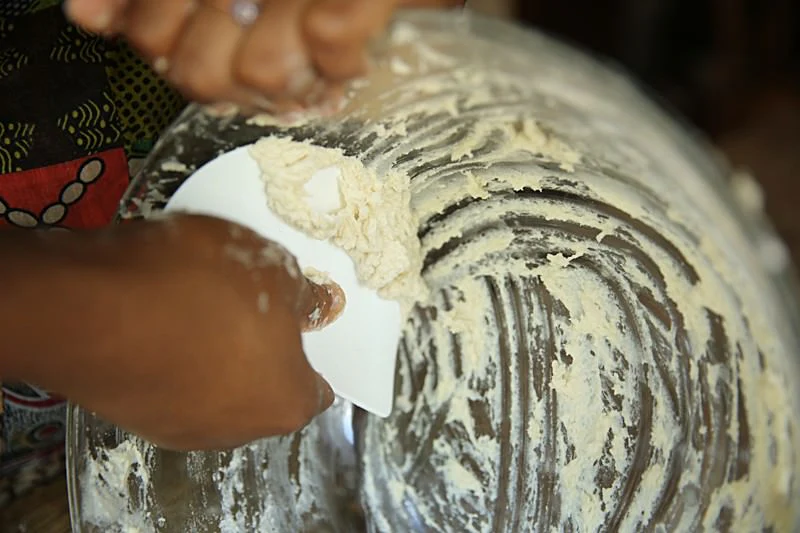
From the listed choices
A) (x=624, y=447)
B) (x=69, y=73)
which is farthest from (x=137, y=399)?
(x=624, y=447)

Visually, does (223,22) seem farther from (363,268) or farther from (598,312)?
(598,312)

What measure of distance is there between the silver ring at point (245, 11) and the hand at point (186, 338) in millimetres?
115

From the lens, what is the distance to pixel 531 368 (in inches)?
25.6

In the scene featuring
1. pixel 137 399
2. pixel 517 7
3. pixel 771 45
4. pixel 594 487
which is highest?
pixel 771 45

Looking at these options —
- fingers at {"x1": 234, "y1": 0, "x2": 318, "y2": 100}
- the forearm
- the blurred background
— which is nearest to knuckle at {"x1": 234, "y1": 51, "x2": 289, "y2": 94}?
fingers at {"x1": 234, "y1": 0, "x2": 318, "y2": 100}

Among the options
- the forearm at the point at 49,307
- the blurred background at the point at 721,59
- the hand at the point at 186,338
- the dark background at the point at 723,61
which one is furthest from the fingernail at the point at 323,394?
the dark background at the point at 723,61

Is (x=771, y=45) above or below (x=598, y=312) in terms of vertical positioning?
above

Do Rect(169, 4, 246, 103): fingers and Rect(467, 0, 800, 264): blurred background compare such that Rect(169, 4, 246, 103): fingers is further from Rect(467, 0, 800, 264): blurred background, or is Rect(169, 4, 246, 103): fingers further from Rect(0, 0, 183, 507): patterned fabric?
Rect(467, 0, 800, 264): blurred background

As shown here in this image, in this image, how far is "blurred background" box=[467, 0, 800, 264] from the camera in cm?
110

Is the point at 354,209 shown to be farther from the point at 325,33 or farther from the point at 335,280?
the point at 325,33

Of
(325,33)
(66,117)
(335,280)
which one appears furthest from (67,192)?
(325,33)

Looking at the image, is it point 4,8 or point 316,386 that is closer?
point 316,386

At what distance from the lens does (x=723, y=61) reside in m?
1.23

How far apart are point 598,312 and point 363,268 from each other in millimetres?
201
